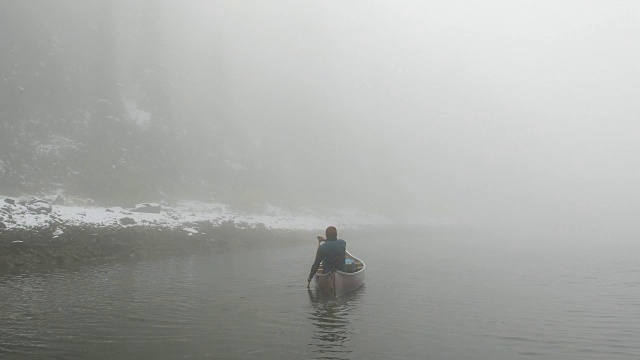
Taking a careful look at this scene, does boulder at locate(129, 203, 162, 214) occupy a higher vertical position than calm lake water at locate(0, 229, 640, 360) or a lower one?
higher

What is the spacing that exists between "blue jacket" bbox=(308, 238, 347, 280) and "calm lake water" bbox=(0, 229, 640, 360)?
1.54 meters

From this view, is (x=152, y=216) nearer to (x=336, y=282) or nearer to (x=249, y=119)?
(x=336, y=282)

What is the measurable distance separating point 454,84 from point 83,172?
163m

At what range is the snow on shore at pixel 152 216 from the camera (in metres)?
27.0

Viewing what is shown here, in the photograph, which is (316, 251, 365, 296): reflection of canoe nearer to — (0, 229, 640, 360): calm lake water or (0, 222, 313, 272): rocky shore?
(0, 229, 640, 360): calm lake water

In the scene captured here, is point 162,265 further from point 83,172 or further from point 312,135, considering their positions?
point 312,135

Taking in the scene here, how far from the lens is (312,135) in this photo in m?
89.9

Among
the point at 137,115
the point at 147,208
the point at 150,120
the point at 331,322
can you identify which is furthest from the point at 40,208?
the point at 137,115

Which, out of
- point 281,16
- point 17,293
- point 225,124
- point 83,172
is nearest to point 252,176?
point 225,124

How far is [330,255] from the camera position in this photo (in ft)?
60.1

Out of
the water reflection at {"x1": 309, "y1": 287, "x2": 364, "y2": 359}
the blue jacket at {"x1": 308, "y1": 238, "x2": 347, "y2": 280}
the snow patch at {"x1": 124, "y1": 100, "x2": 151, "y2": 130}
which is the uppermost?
the snow patch at {"x1": 124, "y1": 100, "x2": 151, "y2": 130}

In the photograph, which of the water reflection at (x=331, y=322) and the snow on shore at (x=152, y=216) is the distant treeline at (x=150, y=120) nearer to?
the snow on shore at (x=152, y=216)

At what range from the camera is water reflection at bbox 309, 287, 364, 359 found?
11250 mm

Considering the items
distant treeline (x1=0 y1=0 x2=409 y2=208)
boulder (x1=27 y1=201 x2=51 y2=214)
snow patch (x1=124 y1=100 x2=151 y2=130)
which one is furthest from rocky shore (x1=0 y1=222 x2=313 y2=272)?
snow patch (x1=124 y1=100 x2=151 y2=130)
